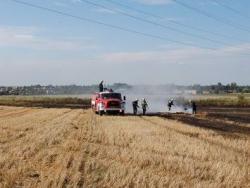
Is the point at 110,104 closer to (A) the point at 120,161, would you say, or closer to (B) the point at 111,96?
(B) the point at 111,96

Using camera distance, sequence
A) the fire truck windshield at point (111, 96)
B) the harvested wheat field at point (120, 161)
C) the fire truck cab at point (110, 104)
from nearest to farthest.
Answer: the harvested wheat field at point (120, 161) < the fire truck cab at point (110, 104) < the fire truck windshield at point (111, 96)

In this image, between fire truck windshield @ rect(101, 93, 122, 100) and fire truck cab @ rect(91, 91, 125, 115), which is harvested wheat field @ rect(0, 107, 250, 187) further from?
fire truck windshield @ rect(101, 93, 122, 100)

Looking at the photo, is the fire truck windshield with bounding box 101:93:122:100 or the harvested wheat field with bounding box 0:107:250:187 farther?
the fire truck windshield with bounding box 101:93:122:100

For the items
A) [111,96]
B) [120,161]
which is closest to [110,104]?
[111,96]

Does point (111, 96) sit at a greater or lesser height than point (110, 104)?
greater

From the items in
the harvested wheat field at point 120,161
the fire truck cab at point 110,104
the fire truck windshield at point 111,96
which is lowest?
the harvested wheat field at point 120,161

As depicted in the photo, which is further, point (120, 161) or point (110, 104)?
point (110, 104)

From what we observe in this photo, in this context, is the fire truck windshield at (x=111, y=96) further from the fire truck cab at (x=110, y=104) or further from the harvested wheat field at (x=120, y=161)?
the harvested wheat field at (x=120, y=161)

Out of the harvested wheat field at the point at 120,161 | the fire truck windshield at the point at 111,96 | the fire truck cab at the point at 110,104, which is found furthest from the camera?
the fire truck windshield at the point at 111,96

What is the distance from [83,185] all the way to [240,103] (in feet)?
287

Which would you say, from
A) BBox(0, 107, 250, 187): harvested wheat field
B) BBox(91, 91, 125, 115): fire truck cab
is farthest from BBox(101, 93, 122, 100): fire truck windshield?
BBox(0, 107, 250, 187): harvested wheat field

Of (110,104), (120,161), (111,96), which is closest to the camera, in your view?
(120,161)

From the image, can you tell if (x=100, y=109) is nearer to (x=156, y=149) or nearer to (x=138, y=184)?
(x=156, y=149)

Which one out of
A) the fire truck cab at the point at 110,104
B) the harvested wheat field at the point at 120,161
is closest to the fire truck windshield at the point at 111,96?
the fire truck cab at the point at 110,104
